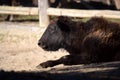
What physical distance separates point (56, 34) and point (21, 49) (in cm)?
275

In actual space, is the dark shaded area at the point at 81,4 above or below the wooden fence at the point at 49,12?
below

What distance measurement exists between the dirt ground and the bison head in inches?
21.8

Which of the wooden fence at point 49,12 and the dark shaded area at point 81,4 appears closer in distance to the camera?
the wooden fence at point 49,12

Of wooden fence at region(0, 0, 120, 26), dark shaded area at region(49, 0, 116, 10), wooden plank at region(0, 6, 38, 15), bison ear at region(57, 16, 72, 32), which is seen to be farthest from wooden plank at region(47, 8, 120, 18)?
dark shaded area at region(49, 0, 116, 10)

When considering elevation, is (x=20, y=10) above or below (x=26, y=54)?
above

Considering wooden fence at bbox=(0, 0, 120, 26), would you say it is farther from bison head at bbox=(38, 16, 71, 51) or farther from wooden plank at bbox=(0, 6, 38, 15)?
bison head at bbox=(38, 16, 71, 51)

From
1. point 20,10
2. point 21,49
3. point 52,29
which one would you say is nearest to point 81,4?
point 20,10

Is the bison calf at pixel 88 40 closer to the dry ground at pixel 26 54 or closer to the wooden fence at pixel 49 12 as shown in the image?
the dry ground at pixel 26 54

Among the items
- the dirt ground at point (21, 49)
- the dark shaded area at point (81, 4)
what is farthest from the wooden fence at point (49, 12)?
the dark shaded area at point (81, 4)

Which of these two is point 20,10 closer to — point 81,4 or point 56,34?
point 56,34

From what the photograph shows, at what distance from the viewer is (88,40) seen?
27.2 ft

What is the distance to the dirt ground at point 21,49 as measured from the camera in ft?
32.6

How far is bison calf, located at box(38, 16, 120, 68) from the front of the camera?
26.7ft

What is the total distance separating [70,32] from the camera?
867 centimetres
